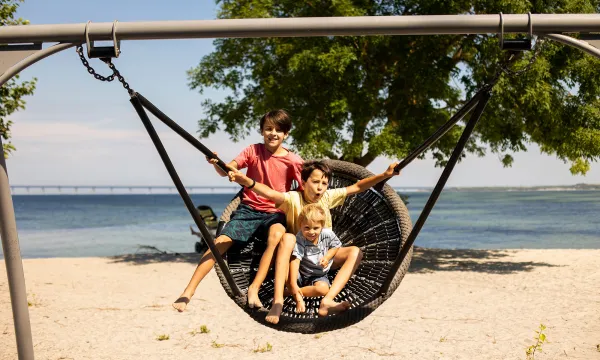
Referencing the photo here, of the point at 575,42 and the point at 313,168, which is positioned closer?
the point at 575,42

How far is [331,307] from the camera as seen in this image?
149 inches

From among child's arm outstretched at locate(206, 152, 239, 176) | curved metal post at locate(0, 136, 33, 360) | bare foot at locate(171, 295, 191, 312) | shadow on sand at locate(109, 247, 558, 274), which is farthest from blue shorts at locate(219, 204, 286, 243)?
shadow on sand at locate(109, 247, 558, 274)

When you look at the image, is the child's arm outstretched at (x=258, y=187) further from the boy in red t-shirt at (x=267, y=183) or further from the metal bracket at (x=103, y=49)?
the metal bracket at (x=103, y=49)

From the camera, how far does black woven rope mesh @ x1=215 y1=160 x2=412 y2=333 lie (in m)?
3.80

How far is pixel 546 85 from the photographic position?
9836 millimetres

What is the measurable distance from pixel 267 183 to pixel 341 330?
366cm

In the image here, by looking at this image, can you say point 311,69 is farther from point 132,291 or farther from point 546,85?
point 132,291

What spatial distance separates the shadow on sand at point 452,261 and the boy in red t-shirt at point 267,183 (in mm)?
7792

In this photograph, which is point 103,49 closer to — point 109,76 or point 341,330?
point 109,76

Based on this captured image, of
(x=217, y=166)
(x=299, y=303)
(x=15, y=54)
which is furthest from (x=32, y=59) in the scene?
(x=299, y=303)

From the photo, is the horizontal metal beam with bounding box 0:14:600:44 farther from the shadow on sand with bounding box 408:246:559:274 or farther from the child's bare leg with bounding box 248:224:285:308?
the shadow on sand with bounding box 408:246:559:274

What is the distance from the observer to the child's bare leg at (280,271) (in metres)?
3.71

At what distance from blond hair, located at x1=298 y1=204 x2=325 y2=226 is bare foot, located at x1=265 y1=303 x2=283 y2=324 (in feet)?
1.65

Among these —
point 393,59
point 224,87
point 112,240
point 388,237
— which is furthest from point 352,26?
point 112,240
